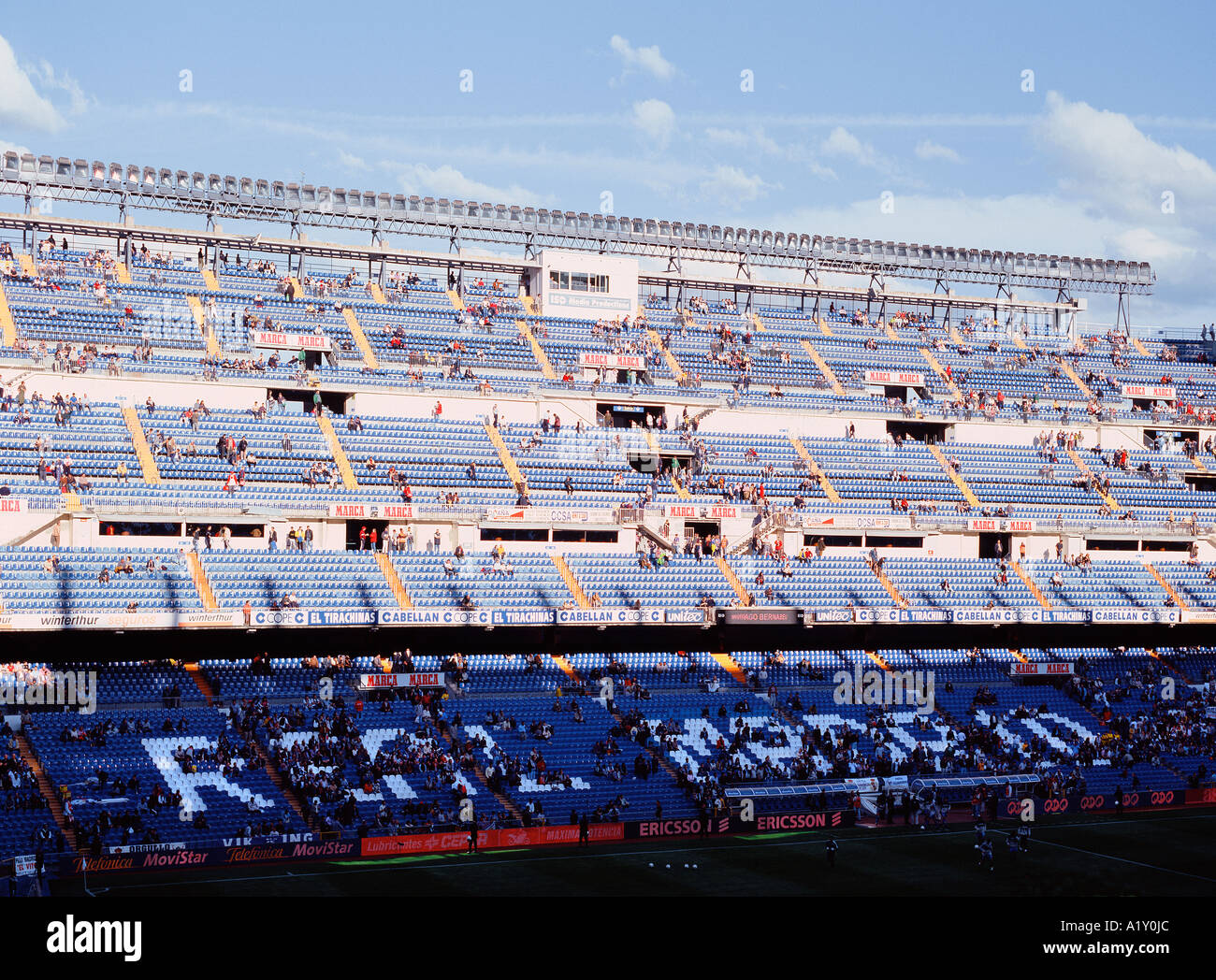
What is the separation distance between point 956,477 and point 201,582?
4006 cm

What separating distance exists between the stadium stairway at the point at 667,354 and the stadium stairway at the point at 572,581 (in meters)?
18.4

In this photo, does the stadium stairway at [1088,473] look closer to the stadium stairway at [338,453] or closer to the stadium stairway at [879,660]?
the stadium stairway at [879,660]

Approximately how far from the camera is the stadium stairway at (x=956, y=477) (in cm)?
7056

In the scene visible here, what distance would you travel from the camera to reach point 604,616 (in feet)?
182

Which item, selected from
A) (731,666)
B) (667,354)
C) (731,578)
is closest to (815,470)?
(731,578)

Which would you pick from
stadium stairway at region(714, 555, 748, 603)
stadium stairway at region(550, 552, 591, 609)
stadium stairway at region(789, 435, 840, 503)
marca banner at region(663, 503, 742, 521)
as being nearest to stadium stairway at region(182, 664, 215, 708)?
stadium stairway at region(550, 552, 591, 609)

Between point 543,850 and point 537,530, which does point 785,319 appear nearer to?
point 537,530

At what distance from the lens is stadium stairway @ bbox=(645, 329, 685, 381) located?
74.6m

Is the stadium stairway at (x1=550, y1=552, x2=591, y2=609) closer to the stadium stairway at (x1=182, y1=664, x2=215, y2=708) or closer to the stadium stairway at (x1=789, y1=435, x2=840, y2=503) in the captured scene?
the stadium stairway at (x1=182, y1=664, x2=215, y2=708)

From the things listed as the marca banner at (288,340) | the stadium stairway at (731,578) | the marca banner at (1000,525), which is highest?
the marca banner at (288,340)

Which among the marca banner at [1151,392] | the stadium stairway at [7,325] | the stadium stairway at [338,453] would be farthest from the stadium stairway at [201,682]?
the marca banner at [1151,392]

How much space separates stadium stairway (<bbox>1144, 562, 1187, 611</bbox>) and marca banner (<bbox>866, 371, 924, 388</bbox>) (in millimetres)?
17361

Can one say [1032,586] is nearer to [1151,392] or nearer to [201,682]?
[1151,392]
